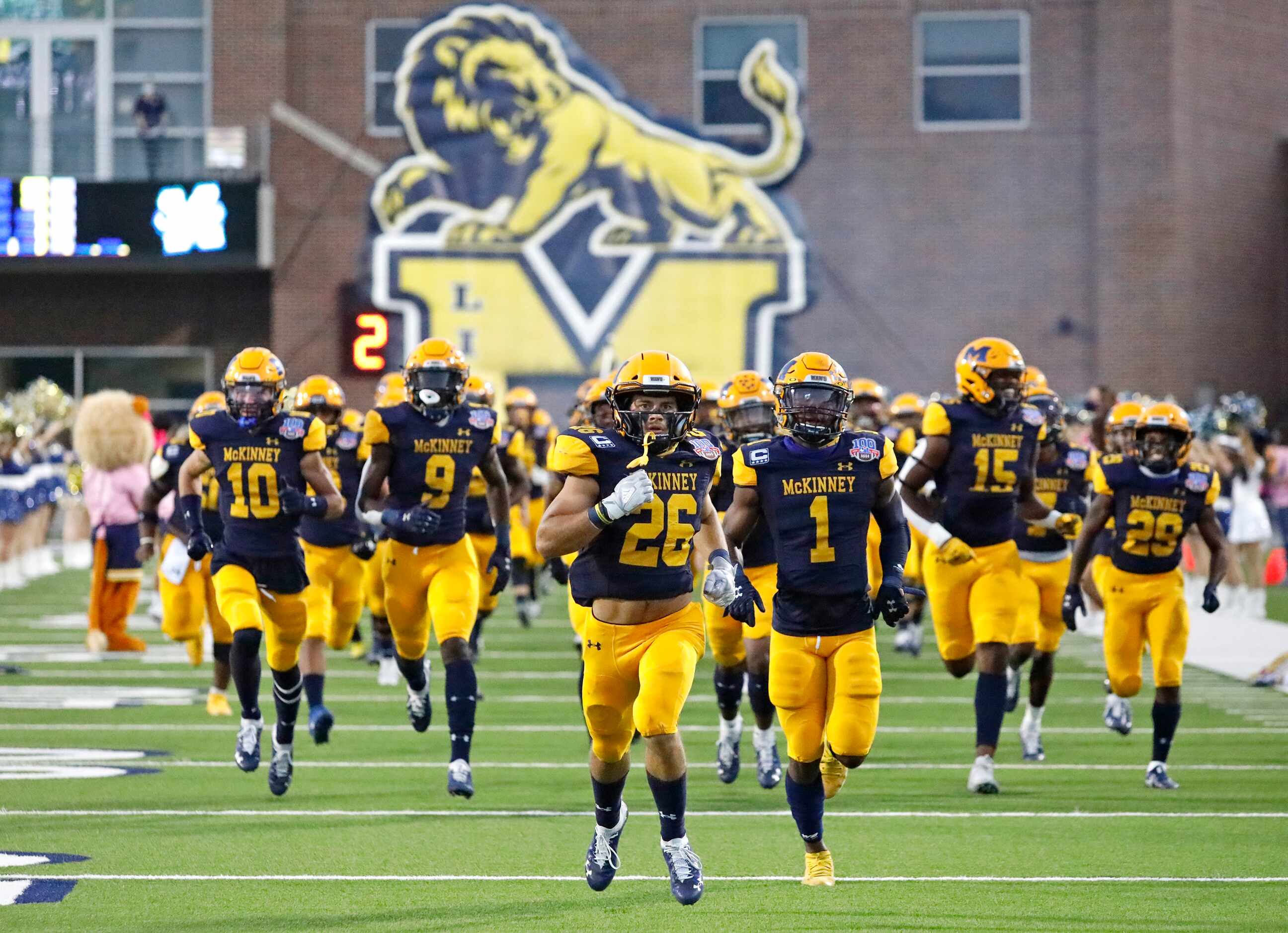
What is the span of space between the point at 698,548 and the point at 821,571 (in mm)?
522

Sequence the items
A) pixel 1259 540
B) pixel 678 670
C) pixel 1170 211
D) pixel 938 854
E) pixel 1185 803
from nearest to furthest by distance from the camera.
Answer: pixel 678 670 < pixel 938 854 < pixel 1185 803 < pixel 1259 540 < pixel 1170 211

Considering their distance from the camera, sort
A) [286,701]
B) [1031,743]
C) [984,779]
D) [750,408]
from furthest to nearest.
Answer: [1031,743]
[750,408]
[286,701]
[984,779]

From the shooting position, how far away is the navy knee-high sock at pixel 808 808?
23.4 feet

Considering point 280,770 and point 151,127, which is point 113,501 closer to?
point 280,770

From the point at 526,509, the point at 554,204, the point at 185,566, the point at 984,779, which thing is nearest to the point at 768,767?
the point at 984,779

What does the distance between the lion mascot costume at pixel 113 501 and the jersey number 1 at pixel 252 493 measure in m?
6.07

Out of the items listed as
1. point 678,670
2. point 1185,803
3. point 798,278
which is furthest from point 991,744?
point 798,278

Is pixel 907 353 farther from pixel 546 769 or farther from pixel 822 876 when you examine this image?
pixel 822 876

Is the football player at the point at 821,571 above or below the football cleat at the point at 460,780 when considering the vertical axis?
above

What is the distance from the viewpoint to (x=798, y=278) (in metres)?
30.0

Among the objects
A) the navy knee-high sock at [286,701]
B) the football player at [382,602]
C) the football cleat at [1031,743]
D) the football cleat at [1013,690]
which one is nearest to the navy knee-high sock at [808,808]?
the navy knee-high sock at [286,701]

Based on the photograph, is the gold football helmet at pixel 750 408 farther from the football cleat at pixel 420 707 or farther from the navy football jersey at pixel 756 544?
the football cleat at pixel 420 707

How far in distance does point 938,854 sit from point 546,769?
286 cm

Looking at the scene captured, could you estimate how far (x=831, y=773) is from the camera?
294 inches
